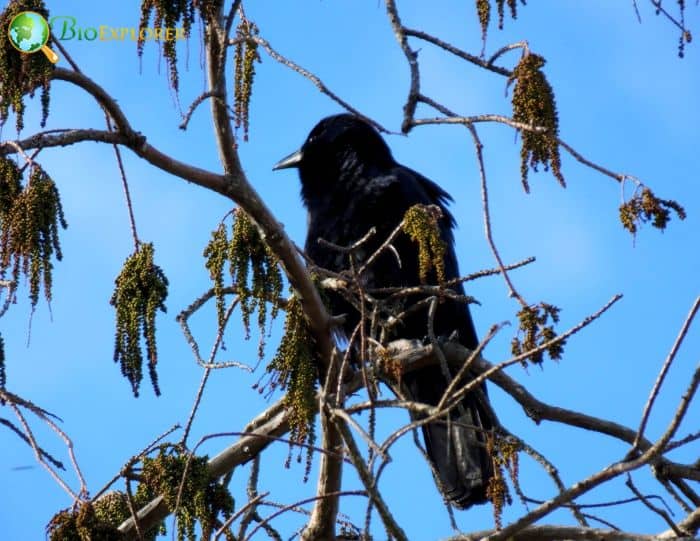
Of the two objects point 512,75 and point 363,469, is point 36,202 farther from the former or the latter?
point 512,75

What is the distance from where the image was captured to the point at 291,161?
6.95m

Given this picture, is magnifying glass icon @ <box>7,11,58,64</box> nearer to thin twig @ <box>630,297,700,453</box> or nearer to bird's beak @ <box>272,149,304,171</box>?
thin twig @ <box>630,297,700,453</box>

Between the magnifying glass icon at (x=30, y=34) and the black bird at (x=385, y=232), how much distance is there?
9.86 ft

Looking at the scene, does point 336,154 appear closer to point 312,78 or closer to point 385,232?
point 385,232

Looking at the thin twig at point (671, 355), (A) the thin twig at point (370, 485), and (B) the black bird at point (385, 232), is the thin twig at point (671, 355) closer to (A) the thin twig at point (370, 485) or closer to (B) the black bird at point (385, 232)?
(A) the thin twig at point (370, 485)

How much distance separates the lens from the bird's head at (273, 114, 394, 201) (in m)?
6.54

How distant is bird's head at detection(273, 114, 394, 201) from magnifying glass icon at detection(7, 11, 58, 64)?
3407mm

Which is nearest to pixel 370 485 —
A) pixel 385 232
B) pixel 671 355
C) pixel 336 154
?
pixel 671 355

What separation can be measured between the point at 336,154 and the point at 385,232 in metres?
0.81

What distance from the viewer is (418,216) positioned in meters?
3.43

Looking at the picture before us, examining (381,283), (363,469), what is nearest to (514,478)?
(363,469)

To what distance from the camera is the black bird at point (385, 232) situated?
559 cm

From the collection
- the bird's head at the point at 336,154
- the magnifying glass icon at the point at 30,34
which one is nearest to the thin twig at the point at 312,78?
the magnifying glass icon at the point at 30,34

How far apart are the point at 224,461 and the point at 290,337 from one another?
1.02 meters
